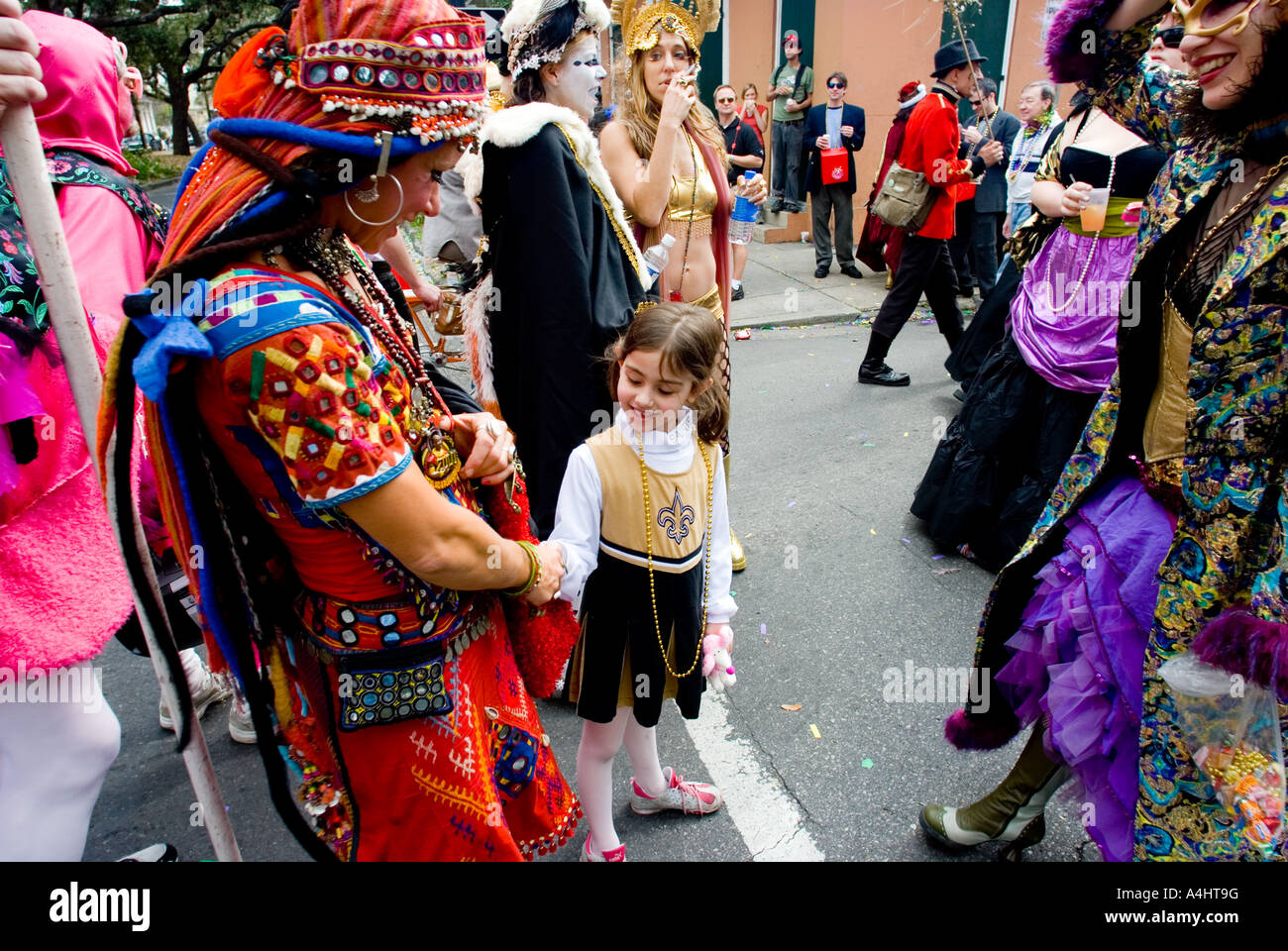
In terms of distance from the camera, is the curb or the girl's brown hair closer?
the girl's brown hair

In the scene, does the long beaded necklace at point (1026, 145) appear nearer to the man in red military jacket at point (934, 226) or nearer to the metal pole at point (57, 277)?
the man in red military jacket at point (934, 226)

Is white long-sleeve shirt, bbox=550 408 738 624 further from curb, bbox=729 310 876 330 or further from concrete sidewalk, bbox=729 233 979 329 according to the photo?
curb, bbox=729 310 876 330

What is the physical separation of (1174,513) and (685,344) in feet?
3.72

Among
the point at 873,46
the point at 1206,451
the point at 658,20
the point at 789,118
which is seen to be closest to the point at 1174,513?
the point at 1206,451

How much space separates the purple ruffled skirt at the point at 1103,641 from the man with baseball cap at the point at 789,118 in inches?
366

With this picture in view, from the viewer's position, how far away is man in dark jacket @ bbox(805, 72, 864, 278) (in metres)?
9.25

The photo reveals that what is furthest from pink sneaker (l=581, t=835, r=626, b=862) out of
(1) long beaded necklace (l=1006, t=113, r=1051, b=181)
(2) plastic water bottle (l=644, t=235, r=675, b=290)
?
(1) long beaded necklace (l=1006, t=113, r=1051, b=181)

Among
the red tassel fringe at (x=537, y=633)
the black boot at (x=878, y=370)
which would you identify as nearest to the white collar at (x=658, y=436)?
the red tassel fringe at (x=537, y=633)

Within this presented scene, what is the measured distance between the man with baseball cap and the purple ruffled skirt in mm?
9301

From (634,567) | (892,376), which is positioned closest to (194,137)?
(892,376)

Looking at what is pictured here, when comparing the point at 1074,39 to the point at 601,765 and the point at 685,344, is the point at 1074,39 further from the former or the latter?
the point at 601,765

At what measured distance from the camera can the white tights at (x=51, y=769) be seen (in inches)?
64.3

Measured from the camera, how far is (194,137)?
38.9 metres

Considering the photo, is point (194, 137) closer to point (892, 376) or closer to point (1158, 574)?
point (892, 376)
